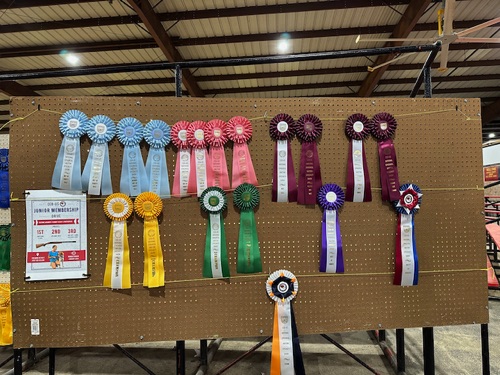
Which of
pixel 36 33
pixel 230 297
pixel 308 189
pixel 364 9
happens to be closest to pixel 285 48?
pixel 364 9

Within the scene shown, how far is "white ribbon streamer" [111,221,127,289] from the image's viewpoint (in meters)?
1.42

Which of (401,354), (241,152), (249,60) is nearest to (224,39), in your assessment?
(249,60)

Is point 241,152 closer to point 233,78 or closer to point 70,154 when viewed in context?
point 70,154

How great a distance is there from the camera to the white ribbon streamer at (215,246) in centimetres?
144

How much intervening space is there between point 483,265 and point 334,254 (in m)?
0.85

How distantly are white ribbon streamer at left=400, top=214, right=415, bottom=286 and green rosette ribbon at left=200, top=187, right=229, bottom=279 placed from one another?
95cm

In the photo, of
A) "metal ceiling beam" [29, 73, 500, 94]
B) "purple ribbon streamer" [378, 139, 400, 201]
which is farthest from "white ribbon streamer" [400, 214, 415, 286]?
"metal ceiling beam" [29, 73, 500, 94]

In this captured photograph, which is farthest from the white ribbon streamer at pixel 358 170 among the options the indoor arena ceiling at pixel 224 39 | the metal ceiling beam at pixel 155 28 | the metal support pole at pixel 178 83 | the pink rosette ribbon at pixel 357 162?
the metal ceiling beam at pixel 155 28

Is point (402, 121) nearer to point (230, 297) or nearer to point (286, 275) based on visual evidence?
point (286, 275)

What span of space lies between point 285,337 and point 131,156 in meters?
1.23

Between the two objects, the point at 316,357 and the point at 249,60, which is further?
the point at 316,357

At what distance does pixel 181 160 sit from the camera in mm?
1458

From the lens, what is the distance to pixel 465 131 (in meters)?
1.56

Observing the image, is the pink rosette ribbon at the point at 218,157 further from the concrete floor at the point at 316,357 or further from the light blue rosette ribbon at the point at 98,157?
the concrete floor at the point at 316,357
